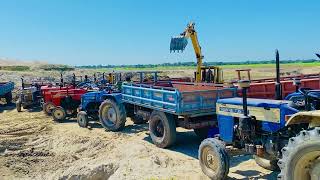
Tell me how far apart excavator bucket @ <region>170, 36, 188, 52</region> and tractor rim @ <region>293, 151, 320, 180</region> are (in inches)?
520

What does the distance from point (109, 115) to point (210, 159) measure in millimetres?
6946

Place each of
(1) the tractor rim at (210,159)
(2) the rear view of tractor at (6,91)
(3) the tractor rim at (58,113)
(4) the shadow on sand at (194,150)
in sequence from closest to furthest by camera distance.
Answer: (1) the tractor rim at (210,159), (4) the shadow on sand at (194,150), (3) the tractor rim at (58,113), (2) the rear view of tractor at (6,91)

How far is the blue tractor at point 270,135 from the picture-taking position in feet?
18.0

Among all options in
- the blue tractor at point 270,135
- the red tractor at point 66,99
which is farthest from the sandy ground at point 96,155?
the red tractor at point 66,99

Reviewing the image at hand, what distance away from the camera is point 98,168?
946 cm

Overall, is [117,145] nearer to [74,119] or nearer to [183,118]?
[183,118]

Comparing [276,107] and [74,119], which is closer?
[276,107]

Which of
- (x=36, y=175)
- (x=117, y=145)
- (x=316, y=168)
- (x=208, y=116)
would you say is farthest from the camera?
(x=117, y=145)

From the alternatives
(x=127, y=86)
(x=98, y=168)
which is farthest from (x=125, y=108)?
(x=98, y=168)

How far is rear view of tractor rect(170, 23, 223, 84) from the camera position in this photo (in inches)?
689

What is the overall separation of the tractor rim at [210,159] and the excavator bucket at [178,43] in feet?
35.4

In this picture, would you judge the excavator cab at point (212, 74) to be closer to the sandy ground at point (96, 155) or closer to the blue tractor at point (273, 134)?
the sandy ground at point (96, 155)

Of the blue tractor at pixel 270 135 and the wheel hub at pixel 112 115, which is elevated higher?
the blue tractor at pixel 270 135

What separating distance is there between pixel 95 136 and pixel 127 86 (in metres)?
1.82
